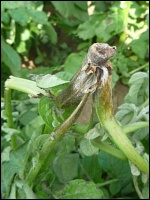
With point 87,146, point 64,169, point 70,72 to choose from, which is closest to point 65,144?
point 87,146

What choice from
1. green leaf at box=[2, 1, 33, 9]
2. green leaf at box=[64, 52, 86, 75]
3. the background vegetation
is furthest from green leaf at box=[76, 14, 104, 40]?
green leaf at box=[2, 1, 33, 9]

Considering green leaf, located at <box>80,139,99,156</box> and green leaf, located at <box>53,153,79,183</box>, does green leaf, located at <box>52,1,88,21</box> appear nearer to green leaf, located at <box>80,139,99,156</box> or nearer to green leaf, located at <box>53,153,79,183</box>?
green leaf, located at <box>53,153,79,183</box>

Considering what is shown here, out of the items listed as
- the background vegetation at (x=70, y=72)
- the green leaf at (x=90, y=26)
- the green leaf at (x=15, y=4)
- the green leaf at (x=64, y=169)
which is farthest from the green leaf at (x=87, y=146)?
the green leaf at (x=90, y=26)

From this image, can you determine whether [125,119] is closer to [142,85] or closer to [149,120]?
[149,120]

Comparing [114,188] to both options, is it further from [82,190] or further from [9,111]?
[9,111]

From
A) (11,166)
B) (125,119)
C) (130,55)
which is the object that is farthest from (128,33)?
(11,166)

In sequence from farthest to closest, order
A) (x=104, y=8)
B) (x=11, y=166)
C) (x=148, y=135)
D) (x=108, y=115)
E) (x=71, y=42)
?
(x=71, y=42) → (x=104, y=8) → (x=148, y=135) → (x=11, y=166) → (x=108, y=115)

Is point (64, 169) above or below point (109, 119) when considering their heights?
below
